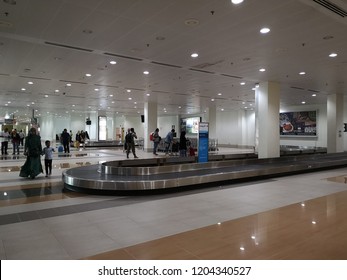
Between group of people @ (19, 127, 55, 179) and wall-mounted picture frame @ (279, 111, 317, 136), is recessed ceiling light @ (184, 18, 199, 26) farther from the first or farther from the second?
wall-mounted picture frame @ (279, 111, 317, 136)

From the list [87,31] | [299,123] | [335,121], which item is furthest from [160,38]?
[299,123]

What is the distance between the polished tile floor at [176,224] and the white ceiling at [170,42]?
4.52 m

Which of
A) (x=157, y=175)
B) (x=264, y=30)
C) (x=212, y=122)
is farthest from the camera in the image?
(x=212, y=122)

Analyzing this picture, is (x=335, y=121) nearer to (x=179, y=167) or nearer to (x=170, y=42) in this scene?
(x=179, y=167)

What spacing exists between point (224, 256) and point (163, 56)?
8382mm

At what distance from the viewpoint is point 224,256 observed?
3607 millimetres

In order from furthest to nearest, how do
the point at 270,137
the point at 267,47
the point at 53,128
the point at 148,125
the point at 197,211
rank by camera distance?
the point at 53,128
the point at 148,125
the point at 270,137
the point at 267,47
the point at 197,211

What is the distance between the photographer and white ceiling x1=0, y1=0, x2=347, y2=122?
655cm

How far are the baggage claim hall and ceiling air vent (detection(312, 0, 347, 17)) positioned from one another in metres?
0.05

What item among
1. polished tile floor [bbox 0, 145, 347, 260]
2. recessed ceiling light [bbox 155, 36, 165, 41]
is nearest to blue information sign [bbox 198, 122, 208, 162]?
polished tile floor [bbox 0, 145, 347, 260]

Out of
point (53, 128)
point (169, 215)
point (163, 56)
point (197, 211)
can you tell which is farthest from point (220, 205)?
point (53, 128)

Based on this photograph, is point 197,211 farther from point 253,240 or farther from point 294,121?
point 294,121

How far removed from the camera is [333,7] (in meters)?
6.32

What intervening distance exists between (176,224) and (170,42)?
19.8ft
